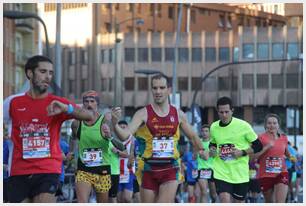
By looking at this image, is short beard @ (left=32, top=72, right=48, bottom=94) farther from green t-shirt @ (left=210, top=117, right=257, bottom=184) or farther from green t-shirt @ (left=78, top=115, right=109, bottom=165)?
green t-shirt @ (left=210, top=117, right=257, bottom=184)

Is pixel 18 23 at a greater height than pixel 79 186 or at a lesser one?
greater

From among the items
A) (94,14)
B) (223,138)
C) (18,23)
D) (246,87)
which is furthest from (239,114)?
(223,138)

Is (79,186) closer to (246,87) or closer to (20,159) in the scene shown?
(20,159)

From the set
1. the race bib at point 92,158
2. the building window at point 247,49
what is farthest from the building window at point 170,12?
the race bib at point 92,158

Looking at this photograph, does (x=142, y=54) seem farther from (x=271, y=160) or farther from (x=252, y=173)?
(x=271, y=160)

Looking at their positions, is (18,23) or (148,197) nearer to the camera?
Answer: (148,197)

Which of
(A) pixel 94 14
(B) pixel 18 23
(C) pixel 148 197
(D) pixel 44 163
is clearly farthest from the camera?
Answer: (A) pixel 94 14

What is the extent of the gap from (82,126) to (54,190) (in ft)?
11.8

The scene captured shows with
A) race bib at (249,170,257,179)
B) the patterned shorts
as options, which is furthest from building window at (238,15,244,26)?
the patterned shorts

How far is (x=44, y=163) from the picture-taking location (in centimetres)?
861

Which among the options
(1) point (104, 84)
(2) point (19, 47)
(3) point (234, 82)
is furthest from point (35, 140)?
(1) point (104, 84)

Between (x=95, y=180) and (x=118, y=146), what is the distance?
22.9 inches

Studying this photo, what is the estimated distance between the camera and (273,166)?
46.4ft

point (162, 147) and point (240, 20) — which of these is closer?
point (162, 147)
